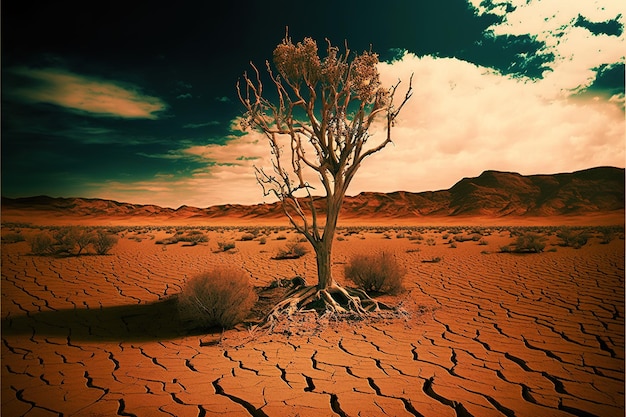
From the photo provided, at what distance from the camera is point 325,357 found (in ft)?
15.3

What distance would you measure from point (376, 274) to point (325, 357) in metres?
4.35

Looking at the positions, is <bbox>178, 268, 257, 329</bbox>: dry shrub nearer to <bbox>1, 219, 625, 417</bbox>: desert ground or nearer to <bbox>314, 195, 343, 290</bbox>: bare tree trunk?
<bbox>1, 219, 625, 417</bbox>: desert ground

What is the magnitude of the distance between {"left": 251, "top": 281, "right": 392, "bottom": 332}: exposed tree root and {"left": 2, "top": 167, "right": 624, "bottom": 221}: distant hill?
72666 mm

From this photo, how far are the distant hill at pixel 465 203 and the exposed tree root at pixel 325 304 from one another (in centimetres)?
7267

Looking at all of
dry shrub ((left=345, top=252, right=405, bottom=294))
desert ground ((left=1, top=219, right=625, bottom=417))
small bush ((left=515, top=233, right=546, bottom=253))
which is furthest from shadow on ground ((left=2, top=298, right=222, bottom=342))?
small bush ((left=515, top=233, right=546, bottom=253))

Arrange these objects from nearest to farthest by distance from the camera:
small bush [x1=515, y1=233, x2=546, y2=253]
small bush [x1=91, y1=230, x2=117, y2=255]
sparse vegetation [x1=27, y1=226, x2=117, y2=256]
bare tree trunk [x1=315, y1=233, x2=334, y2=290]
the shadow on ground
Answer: the shadow on ground, bare tree trunk [x1=315, y1=233, x2=334, y2=290], sparse vegetation [x1=27, y1=226, x2=117, y2=256], small bush [x1=91, y1=230, x2=117, y2=255], small bush [x1=515, y1=233, x2=546, y2=253]

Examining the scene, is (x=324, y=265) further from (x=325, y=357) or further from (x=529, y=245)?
(x=529, y=245)

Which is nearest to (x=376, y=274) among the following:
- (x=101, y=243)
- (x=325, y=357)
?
(x=325, y=357)

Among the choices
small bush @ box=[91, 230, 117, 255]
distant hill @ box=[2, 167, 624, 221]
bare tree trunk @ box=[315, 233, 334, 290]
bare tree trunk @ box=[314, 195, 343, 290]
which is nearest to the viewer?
bare tree trunk @ box=[314, 195, 343, 290]

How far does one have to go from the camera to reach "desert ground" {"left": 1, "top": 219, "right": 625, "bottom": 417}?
11.3 ft

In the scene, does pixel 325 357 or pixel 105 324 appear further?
pixel 105 324

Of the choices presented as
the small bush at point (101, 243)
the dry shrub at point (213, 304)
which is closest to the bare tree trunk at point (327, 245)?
the dry shrub at point (213, 304)

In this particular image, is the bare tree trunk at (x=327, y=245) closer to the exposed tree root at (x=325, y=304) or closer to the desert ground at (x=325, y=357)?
the exposed tree root at (x=325, y=304)

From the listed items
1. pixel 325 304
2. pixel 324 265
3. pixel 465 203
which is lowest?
pixel 325 304
